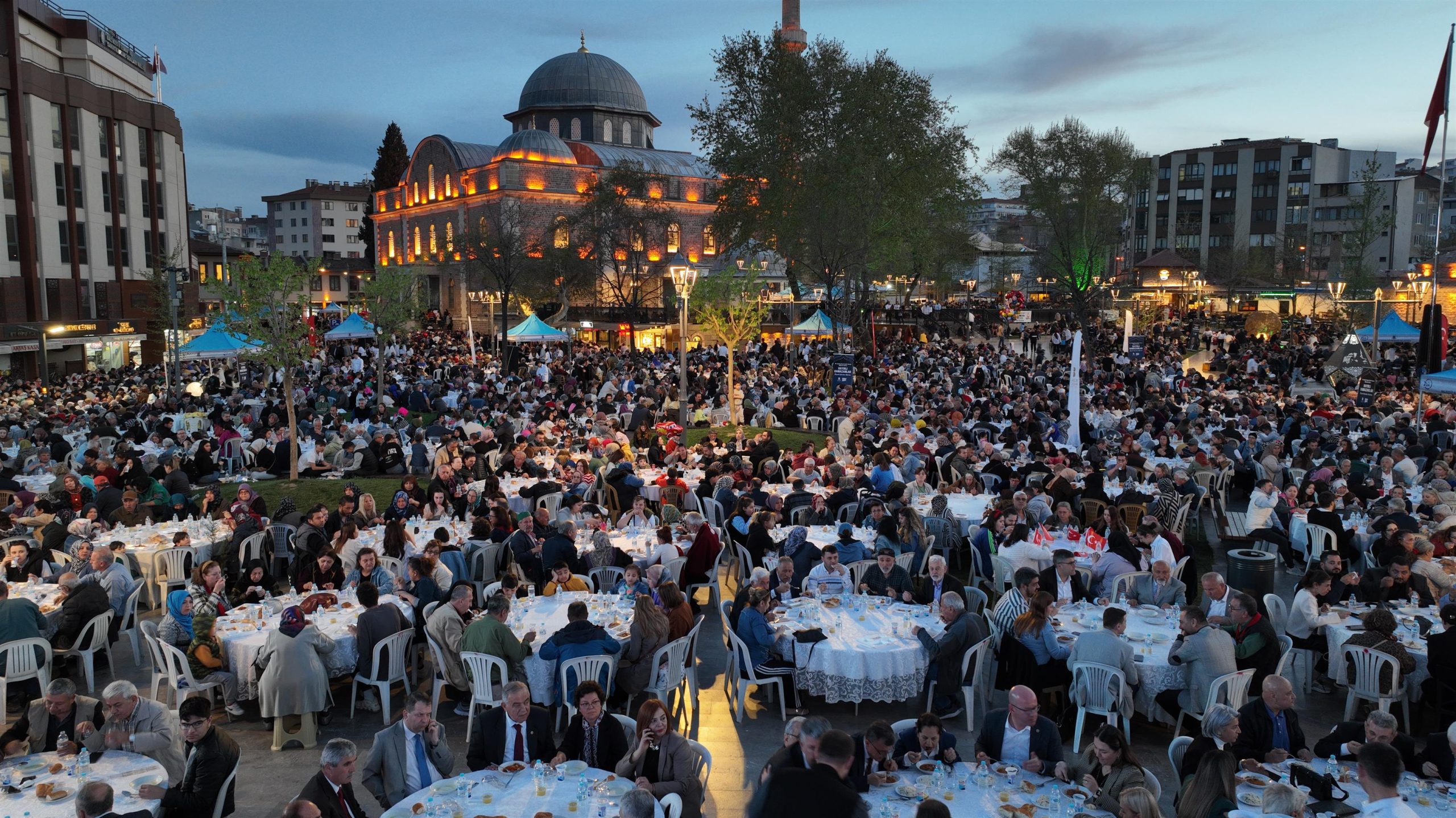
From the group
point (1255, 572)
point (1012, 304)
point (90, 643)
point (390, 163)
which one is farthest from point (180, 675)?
point (390, 163)

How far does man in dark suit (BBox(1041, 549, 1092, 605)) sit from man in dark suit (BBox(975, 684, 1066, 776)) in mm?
2777

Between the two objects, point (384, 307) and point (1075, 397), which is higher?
point (384, 307)

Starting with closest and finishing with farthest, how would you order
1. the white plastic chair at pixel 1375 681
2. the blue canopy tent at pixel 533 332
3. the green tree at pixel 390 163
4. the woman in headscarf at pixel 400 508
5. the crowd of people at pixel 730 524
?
the crowd of people at pixel 730 524 → the white plastic chair at pixel 1375 681 → the woman in headscarf at pixel 400 508 → the blue canopy tent at pixel 533 332 → the green tree at pixel 390 163

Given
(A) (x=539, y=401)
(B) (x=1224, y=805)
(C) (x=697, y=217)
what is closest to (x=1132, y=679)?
(B) (x=1224, y=805)

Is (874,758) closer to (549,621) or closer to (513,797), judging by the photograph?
(513,797)

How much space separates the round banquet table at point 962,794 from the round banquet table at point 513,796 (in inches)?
46.6

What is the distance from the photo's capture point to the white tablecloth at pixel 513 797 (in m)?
4.78

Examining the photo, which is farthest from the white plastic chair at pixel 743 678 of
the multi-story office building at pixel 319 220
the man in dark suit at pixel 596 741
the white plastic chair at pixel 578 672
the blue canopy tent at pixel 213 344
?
the multi-story office building at pixel 319 220

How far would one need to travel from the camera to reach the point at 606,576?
9.34 meters

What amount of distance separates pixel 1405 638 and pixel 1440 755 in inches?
102

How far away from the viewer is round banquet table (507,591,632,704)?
6996 mm

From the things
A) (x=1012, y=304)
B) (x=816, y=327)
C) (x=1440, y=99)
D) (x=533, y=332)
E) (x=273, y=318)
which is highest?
(x=1440, y=99)

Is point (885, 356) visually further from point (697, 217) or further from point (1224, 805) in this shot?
point (697, 217)

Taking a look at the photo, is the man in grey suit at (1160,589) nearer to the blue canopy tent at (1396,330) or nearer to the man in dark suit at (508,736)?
the man in dark suit at (508,736)
